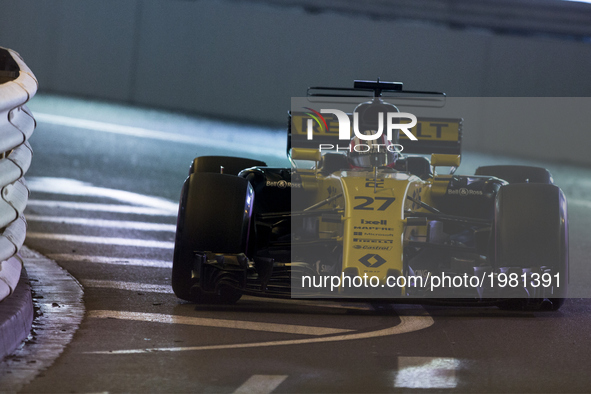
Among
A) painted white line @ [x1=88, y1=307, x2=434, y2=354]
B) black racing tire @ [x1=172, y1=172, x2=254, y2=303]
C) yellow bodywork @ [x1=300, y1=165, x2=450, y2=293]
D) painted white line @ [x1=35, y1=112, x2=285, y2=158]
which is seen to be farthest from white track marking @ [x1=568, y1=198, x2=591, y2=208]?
black racing tire @ [x1=172, y1=172, x2=254, y2=303]

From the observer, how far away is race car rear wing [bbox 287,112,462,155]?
24.6 feet

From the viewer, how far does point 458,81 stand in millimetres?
16516

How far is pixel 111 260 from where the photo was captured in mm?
7742

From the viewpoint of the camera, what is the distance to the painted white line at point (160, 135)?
1634cm

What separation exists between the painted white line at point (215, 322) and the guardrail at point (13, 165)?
70 centimetres

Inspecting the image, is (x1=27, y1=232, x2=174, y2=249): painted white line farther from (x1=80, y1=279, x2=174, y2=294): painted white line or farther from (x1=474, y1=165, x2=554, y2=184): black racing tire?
(x1=474, y1=165, x2=554, y2=184): black racing tire

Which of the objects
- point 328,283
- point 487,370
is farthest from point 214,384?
point 328,283

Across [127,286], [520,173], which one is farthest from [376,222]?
[520,173]

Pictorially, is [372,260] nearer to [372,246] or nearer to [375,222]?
[372,246]

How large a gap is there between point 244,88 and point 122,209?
20.1 feet

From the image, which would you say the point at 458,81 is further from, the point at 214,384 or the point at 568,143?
the point at 214,384

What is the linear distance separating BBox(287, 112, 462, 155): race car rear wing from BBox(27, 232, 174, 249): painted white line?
226cm

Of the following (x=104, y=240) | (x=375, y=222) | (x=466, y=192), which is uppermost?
(x=466, y=192)

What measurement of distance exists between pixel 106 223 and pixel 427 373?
673 centimetres
